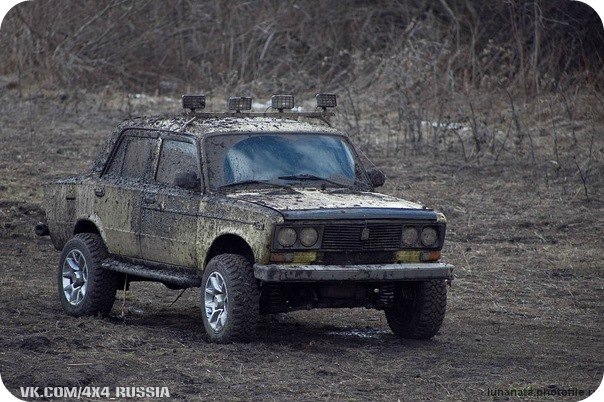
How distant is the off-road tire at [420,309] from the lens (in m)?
9.26

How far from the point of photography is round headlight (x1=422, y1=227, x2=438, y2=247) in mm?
9031

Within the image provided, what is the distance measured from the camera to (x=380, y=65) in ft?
70.3

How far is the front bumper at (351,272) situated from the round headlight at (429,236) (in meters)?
0.18

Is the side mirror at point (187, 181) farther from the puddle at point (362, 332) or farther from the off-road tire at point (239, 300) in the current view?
the puddle at point (362, 332)

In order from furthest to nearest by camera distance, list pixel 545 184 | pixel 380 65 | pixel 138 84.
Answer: pixel 138 84 < pixel 380 65 < pixel 545 184

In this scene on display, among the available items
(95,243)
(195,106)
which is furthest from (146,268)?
(195,106)

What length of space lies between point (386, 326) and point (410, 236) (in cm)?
148

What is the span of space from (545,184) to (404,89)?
163 inches

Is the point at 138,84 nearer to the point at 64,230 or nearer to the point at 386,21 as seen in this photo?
the point at 386,21

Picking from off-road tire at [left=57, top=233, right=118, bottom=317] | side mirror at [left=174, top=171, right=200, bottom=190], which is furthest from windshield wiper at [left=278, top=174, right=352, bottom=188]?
off-road tire at [left=57, top=233, right=118, bottom=317]

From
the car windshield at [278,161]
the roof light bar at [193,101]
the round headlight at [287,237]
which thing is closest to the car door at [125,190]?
the roof light bar at [193,101]

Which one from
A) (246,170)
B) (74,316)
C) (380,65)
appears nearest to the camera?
(246,170)

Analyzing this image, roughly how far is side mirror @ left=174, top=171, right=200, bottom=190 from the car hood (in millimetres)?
343

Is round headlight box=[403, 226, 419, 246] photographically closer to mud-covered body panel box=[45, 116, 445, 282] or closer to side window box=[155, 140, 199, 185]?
mud-covered body panel box=[45, 116, 445, 282]
